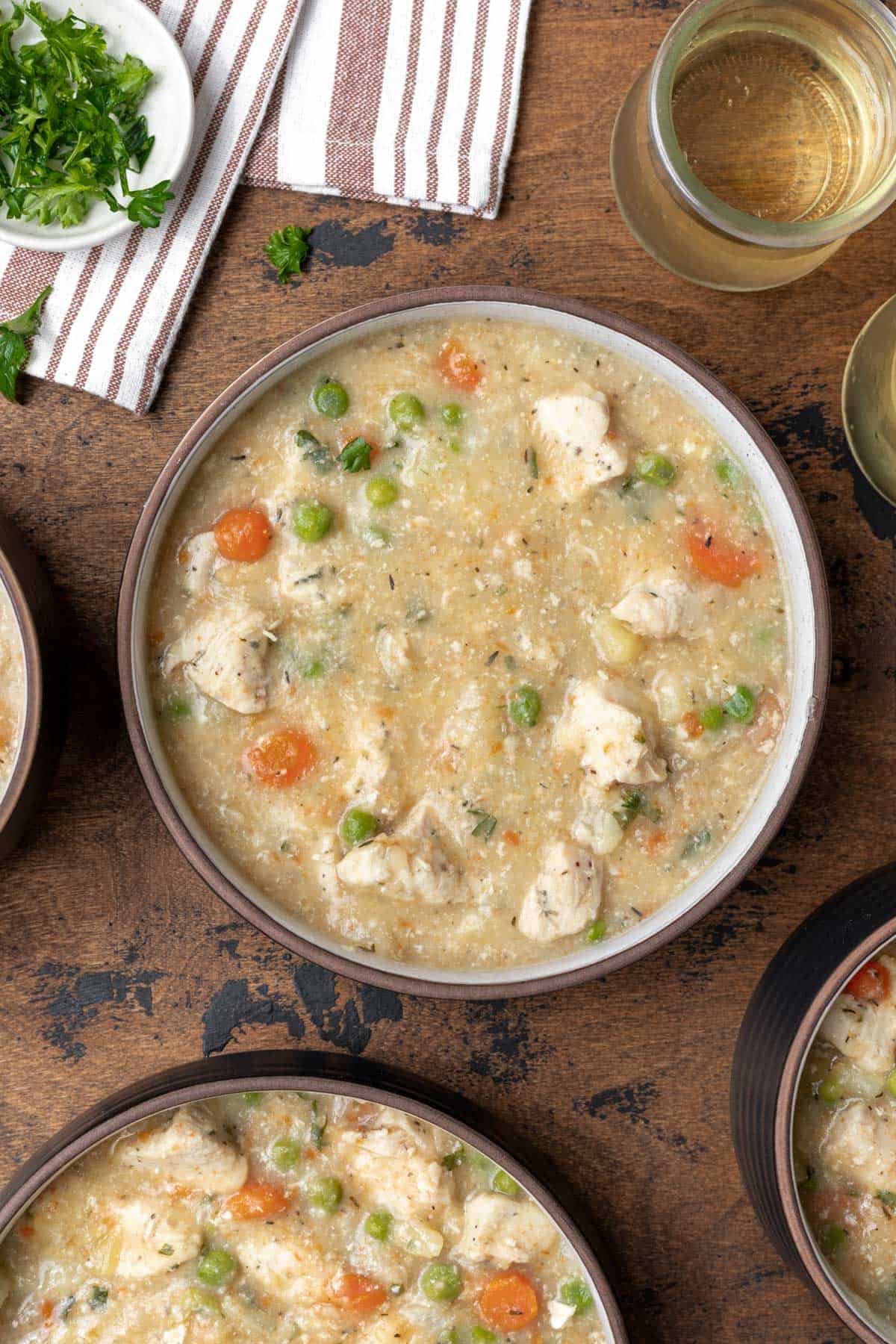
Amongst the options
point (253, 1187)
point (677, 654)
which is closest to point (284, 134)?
point (677, 654)

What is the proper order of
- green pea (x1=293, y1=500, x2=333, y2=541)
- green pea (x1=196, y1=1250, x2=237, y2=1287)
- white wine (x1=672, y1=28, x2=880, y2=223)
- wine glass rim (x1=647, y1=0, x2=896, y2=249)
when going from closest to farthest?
wine glass rim (x1=647, y1=0, x2=896, y2=249), green pea (x1=293, y1=500, x2=333, y2=541), white wine (x1=672, y1=28, x2=880, y2=223), green pea (x1=196, y1=1250, x2=237, y2=1287)

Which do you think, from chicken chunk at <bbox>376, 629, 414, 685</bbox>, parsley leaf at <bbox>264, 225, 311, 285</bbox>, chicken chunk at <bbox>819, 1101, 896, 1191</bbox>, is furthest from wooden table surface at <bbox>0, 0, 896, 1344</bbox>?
chicken chunk at <bbox>376, 629, 414, 685</bbox>

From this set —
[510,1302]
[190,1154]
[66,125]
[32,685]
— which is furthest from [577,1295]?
[66,125]

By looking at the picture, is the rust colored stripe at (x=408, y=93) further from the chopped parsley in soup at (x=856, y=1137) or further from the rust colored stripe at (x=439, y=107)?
the chopped parsley in soup at (x=856, y=1137)

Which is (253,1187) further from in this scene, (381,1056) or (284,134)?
(284,134)

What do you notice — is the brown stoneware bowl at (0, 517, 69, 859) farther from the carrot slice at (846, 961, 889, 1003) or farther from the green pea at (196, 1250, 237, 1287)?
the carrot slice at (846, 961, 889, 1003)

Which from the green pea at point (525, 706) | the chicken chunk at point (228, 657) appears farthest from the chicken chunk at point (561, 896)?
the chicken chunk at point (228, 657)
